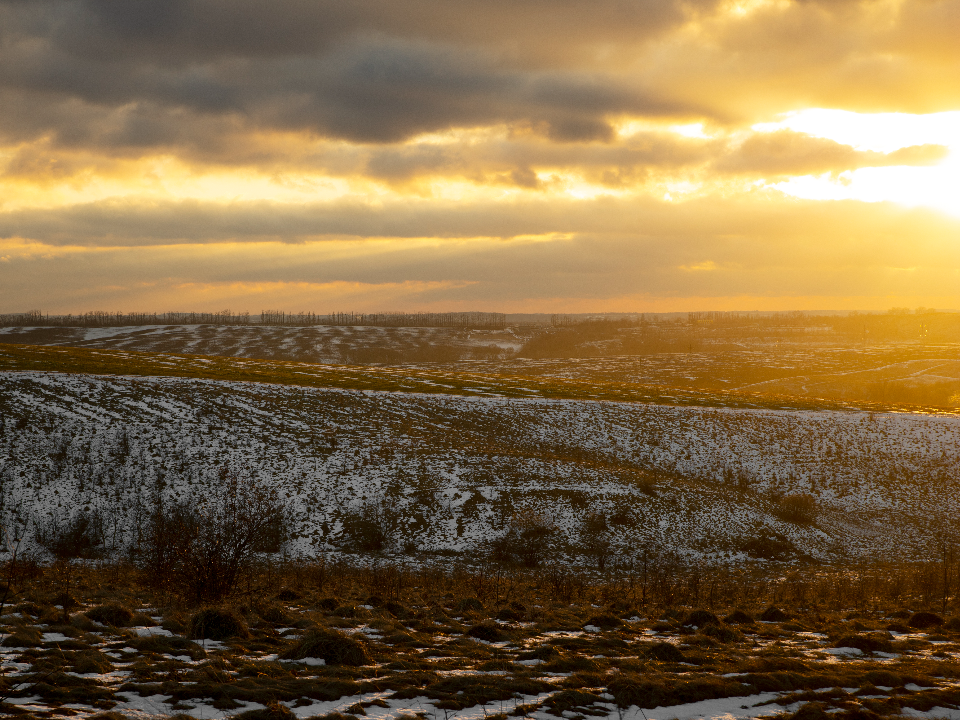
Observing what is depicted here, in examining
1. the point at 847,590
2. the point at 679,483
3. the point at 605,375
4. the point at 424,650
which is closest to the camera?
the point at 424,650

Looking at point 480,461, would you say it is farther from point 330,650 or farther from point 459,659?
point 330,650

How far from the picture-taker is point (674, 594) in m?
20.9

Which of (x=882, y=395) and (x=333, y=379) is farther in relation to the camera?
(x=882, y=395)

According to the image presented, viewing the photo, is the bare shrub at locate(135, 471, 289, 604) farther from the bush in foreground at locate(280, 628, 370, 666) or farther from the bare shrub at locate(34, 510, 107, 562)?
the bush in foreground at locate(280, 628, 370, 666)

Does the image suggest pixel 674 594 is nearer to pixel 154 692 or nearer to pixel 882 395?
pixel 154 692

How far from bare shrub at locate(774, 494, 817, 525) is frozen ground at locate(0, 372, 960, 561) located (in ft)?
1.67

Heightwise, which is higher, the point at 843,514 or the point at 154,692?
the point at 154,692

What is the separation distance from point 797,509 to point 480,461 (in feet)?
58.4

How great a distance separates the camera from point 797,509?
36.3 metres

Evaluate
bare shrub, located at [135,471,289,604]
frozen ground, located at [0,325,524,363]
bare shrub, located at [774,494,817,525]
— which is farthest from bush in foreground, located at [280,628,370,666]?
frozen ground, located at [0,325,524,363]

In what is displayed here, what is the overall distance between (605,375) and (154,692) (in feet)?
294

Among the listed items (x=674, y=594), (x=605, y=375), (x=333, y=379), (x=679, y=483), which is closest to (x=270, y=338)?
(x=605, y=375)

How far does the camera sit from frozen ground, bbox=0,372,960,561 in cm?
3269

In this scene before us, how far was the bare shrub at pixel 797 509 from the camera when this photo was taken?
3538 centimetres
